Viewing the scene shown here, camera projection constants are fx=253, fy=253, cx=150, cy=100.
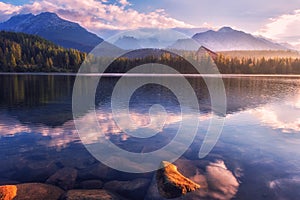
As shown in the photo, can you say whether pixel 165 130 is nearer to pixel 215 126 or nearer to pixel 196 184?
pixel 215 126

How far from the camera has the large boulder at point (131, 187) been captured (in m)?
15.2

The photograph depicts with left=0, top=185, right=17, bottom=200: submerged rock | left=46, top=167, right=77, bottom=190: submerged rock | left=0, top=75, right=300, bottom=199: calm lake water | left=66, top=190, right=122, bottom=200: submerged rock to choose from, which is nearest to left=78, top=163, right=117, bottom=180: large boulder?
left=0, top=75, right=300, bottom=199: calm lake water

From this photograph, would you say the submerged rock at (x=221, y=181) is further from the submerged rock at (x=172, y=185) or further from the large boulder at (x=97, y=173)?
the large boulder at (x=97, y=173)

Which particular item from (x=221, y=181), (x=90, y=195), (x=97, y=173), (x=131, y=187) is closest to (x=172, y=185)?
(x=131, y=187)

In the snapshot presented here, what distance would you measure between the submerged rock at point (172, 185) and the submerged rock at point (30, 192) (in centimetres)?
600

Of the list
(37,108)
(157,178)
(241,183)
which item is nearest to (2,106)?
(37,108)

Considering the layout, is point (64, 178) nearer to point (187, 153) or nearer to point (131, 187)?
point (131, 187)

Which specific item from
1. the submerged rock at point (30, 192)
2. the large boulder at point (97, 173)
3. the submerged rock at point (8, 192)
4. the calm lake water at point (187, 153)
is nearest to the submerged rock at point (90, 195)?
the submerged rock at point (30, 192)

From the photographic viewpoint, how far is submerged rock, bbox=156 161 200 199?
14898 mm

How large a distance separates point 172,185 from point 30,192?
27.3 feet

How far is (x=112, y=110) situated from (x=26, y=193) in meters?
29.3

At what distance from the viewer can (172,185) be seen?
600 inches

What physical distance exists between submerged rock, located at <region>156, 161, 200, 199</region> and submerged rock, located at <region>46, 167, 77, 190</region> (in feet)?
18.4

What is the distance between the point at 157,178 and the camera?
16797 mm
